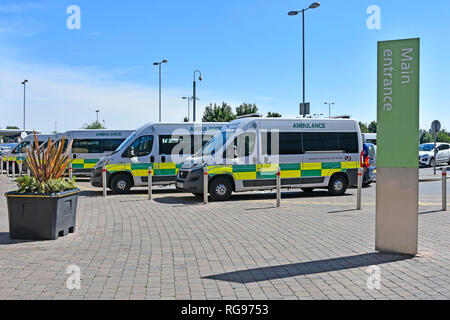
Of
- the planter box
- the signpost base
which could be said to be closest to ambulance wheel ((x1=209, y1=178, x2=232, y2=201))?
the planter box

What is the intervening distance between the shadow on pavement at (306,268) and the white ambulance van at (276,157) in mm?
7632

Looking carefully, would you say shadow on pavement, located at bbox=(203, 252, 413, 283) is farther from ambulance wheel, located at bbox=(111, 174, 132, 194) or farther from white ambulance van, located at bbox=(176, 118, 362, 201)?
ambulance wheel, located at bbox=(111, 174, 132, 194)

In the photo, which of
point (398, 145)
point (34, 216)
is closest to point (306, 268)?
point (398, 145)

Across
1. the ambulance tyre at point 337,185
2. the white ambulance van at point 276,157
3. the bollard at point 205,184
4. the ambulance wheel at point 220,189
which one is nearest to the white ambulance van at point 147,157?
the white ambulance van at point 276,157

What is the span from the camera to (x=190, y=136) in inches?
704

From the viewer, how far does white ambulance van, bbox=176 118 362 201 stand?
46.5 feet

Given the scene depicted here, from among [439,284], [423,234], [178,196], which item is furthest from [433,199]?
[439,284]

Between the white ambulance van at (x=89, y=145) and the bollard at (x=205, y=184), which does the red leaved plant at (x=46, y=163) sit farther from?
the white ambulance van at (x=89, y=145)

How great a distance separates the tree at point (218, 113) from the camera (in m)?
62.7

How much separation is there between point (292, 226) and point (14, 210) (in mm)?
5190

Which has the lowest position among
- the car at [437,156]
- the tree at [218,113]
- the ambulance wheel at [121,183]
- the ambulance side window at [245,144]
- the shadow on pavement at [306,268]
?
the shadow on pavement at [306,268]

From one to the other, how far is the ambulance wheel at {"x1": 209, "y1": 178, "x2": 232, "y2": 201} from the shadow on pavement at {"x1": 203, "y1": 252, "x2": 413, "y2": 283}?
297 inches

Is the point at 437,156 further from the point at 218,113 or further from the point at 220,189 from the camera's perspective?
the point at 218,113

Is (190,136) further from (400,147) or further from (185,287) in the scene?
(185,287)
